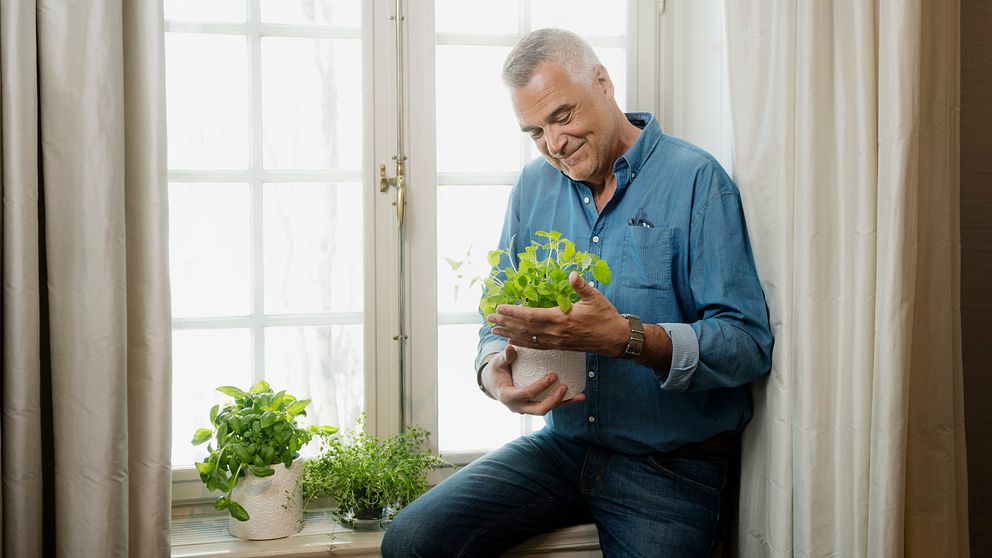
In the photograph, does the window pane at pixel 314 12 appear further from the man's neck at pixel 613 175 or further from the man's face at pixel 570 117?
the man's neck at pixel 613 175

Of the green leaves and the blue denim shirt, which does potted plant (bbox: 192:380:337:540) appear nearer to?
the green leaves

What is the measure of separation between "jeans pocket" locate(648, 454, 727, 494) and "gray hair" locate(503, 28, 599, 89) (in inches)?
31.8

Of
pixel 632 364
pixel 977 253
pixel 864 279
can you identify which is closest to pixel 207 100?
pixel 632 364

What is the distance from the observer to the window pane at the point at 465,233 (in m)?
2.10

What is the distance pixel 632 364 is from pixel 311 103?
0.99 meters

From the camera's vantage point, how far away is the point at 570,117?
5.70 feet

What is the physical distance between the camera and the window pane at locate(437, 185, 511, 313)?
2.10 metres

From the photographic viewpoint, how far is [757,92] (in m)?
1.67

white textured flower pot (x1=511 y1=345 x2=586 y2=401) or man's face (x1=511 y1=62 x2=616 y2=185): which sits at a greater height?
Answer: man's face (x1=511 y1=62 x2=616 y2=185)

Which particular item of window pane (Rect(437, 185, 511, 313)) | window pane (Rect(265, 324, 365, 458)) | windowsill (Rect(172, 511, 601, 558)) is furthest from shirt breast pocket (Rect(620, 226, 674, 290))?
window pane (Rect(265, 324, 365, 458))

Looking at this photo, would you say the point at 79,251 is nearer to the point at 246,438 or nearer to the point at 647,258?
the point at 246,438

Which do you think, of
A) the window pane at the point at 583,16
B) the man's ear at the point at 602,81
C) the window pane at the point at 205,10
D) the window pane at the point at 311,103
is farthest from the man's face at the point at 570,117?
the window pane at the point at 205,10

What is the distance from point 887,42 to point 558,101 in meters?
0.61

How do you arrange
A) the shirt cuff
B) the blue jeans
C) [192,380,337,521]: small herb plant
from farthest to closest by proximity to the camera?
[192,380,337,521]: small herb plant < the blue jeans < the shirt cuff
